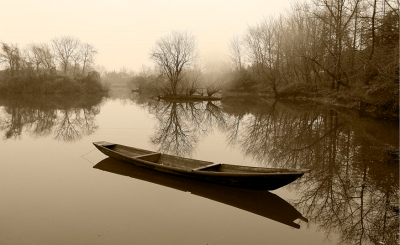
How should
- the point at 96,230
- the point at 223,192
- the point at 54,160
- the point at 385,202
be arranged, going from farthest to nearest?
1. the point at 54,160
2. the point at 223,192
3. the point at 385,202
4. the point at 96,230

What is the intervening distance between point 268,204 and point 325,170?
312 cm

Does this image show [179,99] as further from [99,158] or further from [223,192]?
[223,192]

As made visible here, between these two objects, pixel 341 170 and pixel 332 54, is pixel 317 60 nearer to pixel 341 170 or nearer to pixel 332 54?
pixel 332 54

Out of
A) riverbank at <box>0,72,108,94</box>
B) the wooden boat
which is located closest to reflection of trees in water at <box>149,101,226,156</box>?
the wooden boat

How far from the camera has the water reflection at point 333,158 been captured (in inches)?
219

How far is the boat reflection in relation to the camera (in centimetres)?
584

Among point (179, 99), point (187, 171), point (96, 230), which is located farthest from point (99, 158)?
point (179, 99)

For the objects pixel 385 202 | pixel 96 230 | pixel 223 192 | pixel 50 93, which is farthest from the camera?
pixel 50 93

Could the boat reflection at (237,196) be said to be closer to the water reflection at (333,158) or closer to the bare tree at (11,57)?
the water reflection at (333,158)

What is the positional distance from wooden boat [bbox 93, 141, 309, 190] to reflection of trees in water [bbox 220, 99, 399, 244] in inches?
32.7

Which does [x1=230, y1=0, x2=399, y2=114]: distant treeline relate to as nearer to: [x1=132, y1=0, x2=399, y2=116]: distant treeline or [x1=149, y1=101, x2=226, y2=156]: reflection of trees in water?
[x1=132, y1=0, x2=399, y2=116]: distant treeline

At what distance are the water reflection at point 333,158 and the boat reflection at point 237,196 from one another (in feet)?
1.39

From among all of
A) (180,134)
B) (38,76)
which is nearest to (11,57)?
(38,76)

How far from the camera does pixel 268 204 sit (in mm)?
6262
